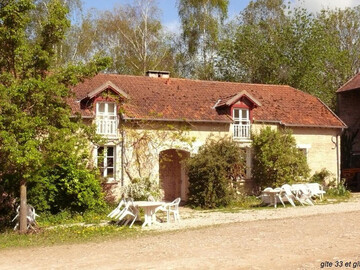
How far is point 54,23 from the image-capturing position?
13.6 metres

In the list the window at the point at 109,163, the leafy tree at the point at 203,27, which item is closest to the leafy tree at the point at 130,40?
the leafy tree at the point at 203,27

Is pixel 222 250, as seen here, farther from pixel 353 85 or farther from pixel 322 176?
pixel 353 85

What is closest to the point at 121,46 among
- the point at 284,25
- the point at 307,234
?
the point at 284,25

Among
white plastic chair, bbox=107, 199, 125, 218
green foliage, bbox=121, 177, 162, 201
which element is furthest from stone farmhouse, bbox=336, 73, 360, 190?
white plastic chair, bbox=107, 199, 125, 218

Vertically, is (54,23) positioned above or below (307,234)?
above

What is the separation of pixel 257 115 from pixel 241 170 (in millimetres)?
4728

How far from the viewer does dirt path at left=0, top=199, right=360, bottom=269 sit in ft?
28.7

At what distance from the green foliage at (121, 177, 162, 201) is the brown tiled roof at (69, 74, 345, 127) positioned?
3124 millimetres

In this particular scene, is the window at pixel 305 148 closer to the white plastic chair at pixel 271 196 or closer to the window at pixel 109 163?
the white plastic chair at pixel 271 196

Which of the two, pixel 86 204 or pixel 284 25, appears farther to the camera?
pixel 284 25

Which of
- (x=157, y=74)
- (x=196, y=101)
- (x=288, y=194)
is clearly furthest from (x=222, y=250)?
(x=157, y=74)

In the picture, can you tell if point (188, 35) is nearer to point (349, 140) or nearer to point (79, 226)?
point (349, 140)

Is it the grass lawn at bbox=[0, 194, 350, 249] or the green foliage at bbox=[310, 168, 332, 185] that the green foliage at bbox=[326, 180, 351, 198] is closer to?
the green foliage at bbox=[310, 168, 332, 185]

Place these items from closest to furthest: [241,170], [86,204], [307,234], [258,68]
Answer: [307,234] < [86,204] < [241,170] < [258,68]
